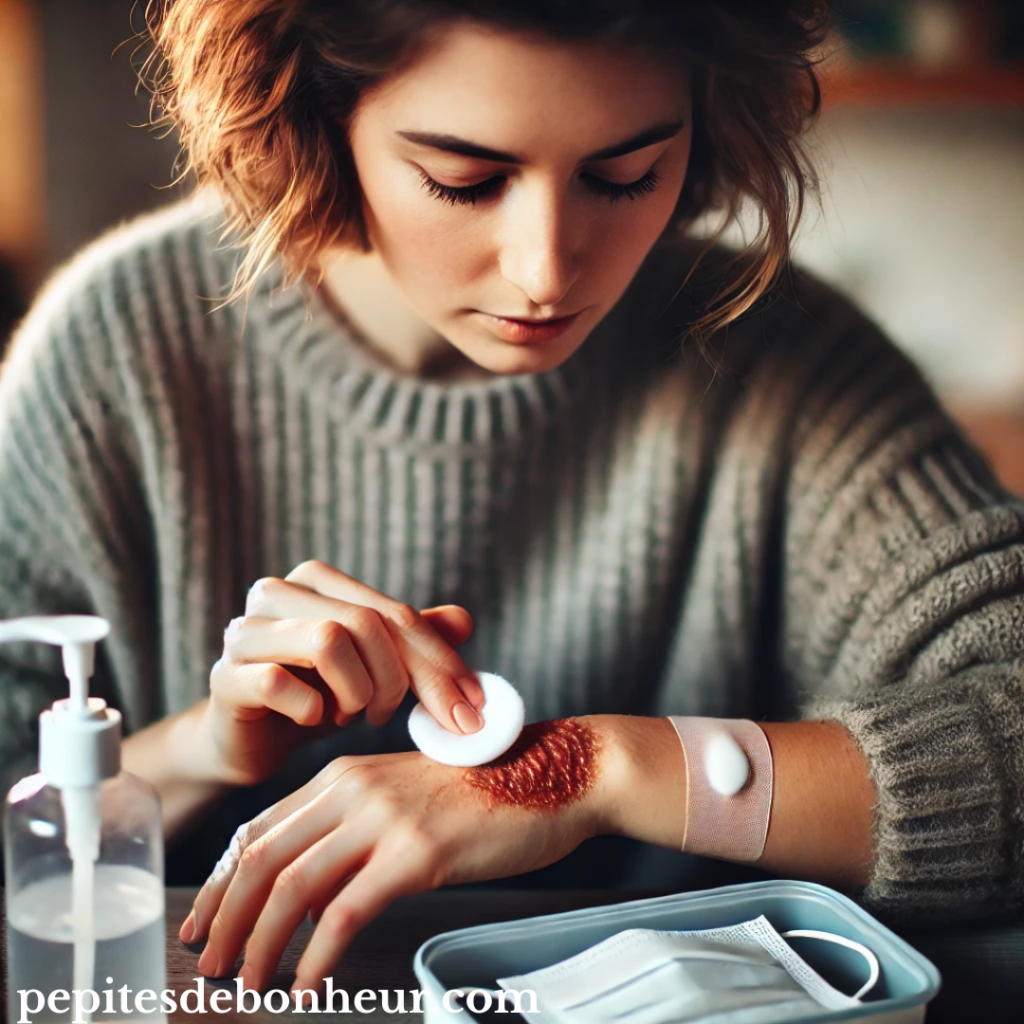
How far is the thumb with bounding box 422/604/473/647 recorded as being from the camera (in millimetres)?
810

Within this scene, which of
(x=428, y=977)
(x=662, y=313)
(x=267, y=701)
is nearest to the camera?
(x=428, y=977)

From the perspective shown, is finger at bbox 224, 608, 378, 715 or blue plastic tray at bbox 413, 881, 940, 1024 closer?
blue plastic tray at bbox 413, 881, 940, 1024

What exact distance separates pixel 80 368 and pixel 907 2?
0.65 m

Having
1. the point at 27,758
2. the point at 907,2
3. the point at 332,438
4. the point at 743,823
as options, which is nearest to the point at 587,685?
the point at 743,823

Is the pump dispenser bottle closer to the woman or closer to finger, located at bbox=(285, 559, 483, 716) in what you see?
the woman

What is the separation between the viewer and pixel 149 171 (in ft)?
2.50

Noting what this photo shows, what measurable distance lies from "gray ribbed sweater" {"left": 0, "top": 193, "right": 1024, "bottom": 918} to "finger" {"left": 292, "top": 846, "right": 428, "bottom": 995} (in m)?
0.16

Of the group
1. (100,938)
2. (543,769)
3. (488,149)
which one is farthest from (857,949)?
(488,149)

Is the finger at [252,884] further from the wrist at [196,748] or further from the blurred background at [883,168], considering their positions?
the blurred background at [883,168]

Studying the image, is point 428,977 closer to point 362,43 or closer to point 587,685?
point 587,685

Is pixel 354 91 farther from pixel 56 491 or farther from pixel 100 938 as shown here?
pixel 100 938

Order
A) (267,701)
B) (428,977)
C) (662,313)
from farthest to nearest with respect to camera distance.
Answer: (662,313) < (267,701) < (428,977)

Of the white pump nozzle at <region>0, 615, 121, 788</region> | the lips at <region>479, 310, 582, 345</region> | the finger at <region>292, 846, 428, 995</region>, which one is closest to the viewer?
the white pump nozzle at <region>0, 615, 121, 788</region>

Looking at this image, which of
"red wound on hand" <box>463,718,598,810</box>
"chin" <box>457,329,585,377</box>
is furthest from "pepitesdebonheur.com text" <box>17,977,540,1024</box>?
"chin" <box>457,329,585,377</box>
